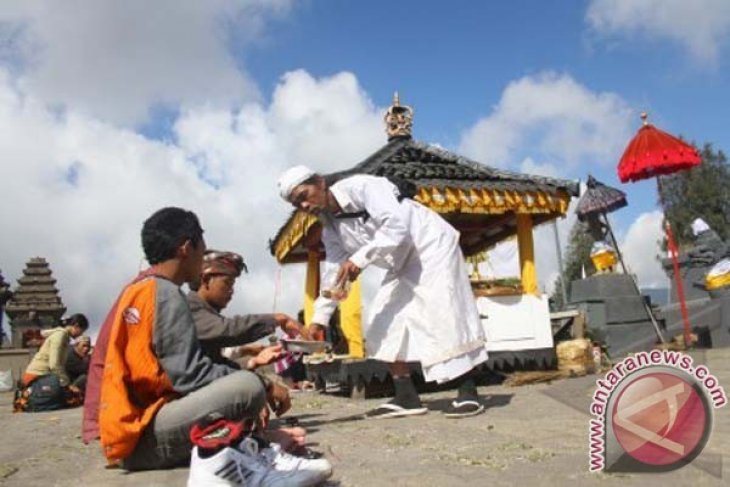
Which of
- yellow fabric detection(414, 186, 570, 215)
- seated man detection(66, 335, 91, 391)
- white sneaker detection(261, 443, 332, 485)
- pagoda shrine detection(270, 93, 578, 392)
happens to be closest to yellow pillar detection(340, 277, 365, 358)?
pagoda shrine detection(270, 93, 578, 392)

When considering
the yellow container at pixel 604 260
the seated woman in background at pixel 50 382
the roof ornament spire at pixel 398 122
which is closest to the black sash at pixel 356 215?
the roof ornament spire at pixel 398 122

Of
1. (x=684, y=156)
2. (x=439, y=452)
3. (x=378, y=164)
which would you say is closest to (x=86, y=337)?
(x=378, y=164)

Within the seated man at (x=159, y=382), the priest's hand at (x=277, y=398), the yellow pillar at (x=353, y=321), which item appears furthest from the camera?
the yellow pillar at (x=353, y=321)

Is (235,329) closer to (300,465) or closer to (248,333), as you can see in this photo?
(248,333)

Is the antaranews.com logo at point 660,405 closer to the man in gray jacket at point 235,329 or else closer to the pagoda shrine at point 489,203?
the man in gray jacket at point 235,329

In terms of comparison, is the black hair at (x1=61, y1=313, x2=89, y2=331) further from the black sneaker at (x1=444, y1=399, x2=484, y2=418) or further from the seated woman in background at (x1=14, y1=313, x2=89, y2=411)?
the black sneaker at (x1=444, y1=399, x2=484, y2=418)

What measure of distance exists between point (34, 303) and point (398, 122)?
26.7 meters

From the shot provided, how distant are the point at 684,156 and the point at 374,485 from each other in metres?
10.0

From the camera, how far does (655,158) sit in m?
10.6

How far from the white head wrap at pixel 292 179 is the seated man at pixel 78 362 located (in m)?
5.30

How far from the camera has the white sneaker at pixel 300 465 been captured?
2.18 meters

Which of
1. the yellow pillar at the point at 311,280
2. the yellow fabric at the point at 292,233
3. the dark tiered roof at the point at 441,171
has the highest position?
the dark tiered roof at the point at 441,171

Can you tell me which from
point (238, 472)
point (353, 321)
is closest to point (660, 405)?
point (238, 472)

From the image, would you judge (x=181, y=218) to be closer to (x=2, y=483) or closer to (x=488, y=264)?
(x=2, y=483)
